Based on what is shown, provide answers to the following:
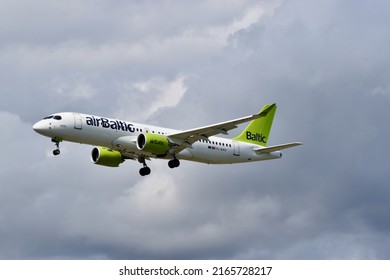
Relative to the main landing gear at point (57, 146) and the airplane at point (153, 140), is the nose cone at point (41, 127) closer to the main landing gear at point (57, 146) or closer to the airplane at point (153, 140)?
the airplane at point (153, 140)

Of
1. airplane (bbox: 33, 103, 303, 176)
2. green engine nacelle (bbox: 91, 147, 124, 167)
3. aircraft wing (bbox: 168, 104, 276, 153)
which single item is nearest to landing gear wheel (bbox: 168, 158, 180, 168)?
airplane (bbox: 33, 103, 303, 176)

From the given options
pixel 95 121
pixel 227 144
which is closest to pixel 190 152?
pixel 227 144

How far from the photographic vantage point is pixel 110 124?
8369cm

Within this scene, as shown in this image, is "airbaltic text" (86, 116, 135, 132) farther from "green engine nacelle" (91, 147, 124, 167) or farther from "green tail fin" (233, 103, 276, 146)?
"green tail fin" (233, 103, 276, 146)

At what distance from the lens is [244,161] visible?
9400 centimetres

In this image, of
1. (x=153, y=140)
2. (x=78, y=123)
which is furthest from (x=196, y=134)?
(x=78, y=123)

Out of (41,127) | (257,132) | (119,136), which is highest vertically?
(257,132)

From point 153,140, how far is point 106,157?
782 cm

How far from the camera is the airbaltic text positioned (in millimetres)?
82500

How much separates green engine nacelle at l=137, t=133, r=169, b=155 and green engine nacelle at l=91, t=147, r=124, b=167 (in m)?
6.93

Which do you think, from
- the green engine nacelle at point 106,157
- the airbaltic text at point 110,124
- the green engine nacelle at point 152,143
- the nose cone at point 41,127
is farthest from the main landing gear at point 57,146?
the green engine nacelle at point 106,157

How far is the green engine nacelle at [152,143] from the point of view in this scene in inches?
3319

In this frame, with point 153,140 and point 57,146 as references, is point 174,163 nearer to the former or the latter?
point 153,140
